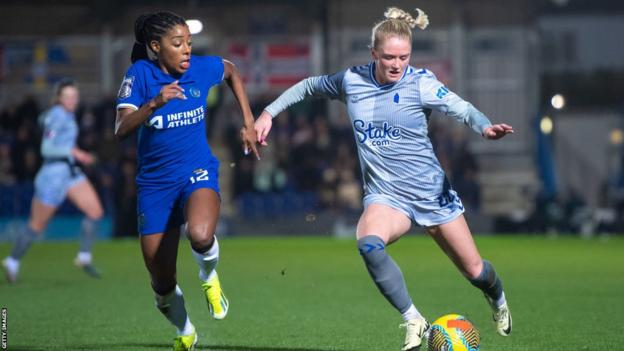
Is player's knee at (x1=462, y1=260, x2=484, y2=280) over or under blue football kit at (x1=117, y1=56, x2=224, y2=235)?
under

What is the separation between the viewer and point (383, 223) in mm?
7711

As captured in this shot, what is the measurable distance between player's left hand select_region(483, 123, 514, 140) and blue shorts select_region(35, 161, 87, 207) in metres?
8.65

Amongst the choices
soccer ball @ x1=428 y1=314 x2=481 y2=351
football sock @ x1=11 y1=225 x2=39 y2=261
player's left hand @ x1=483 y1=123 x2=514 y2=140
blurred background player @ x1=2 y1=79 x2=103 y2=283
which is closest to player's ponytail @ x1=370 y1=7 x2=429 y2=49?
player's left hand @ x1=483 y1=123 x2=514 y2=140

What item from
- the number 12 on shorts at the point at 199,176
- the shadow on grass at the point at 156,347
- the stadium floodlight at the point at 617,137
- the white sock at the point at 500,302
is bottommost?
the stadium floodlight at the point at 617,137

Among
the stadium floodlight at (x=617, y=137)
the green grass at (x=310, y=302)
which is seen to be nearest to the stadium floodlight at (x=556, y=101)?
the stadium floodlight at (x=617, y=137)

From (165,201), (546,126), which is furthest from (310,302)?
(546,126)

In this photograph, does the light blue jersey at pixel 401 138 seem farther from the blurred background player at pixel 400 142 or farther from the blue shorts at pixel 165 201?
the blue shorts at pixel 165 201

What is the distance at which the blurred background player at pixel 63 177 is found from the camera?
14953mm

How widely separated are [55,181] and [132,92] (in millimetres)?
7588

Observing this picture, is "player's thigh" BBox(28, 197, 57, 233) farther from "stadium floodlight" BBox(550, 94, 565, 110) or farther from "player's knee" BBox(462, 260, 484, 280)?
"stadium floodlight" BBox(550, 94, 565, 110)

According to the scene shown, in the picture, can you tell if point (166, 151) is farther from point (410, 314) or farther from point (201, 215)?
point (410, 314)

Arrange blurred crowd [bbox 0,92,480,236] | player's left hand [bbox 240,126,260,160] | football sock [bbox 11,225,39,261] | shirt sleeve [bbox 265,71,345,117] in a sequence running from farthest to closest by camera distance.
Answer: blurred crowd [bbox 0,92,480,236]
football sock [bbox 11,225,39,261]
shirt sleeve [bbox 265,71,345,117]
player's left hand [bbox 240,126,260,160]

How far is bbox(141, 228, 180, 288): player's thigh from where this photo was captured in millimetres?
7824

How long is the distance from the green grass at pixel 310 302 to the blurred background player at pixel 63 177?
640mm
